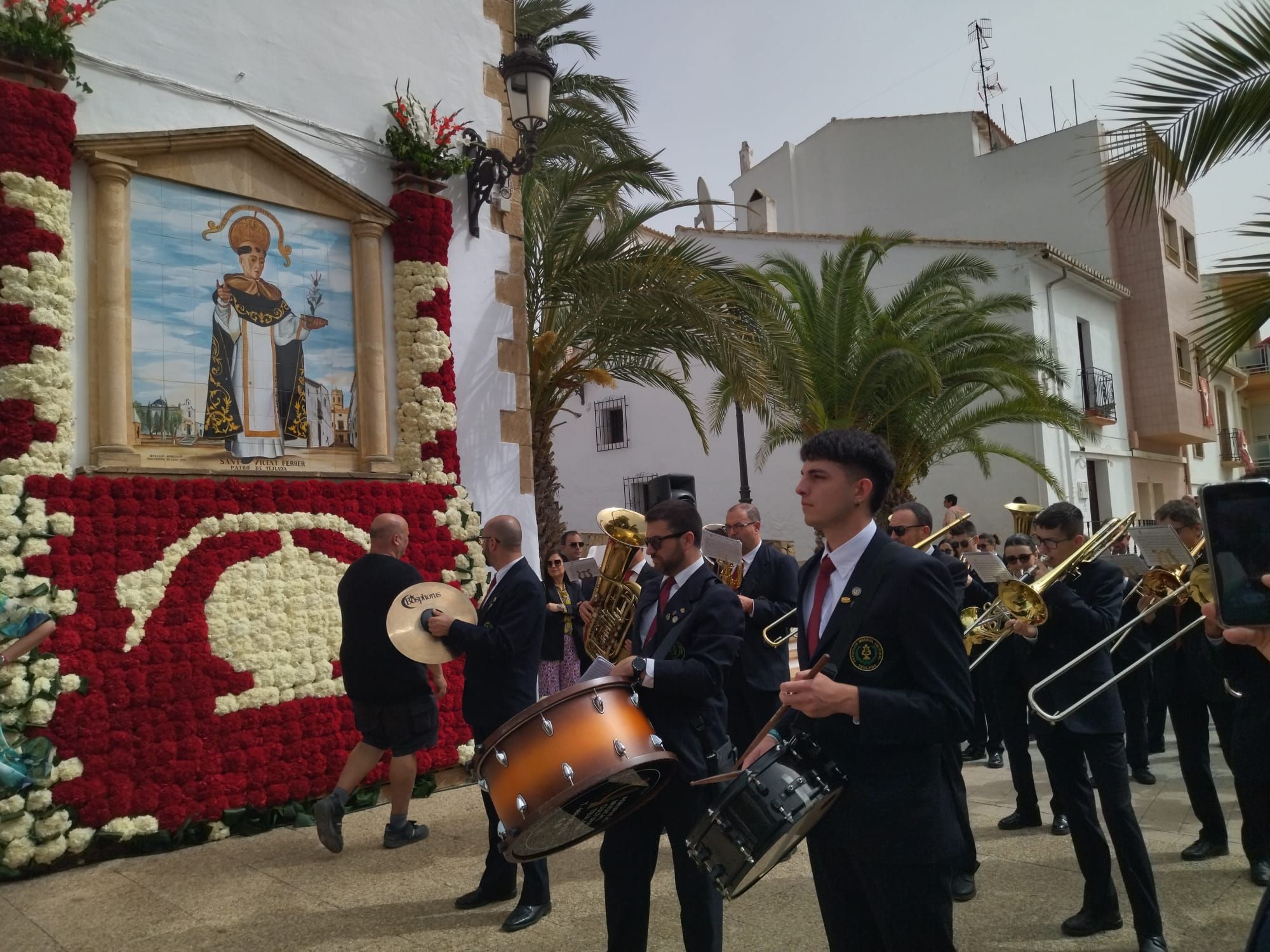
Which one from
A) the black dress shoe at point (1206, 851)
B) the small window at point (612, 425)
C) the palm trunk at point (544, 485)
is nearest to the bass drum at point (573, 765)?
the black dress shoe at point (1206, 851)

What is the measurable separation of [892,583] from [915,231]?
85.5ft

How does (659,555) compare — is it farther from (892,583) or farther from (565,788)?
(892,583)

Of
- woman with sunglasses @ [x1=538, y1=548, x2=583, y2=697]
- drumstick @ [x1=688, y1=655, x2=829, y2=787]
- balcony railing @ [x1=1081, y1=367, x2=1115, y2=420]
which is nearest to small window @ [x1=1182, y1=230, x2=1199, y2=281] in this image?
balcony railing @ [x1=1081, y1=367, x2=1115, y2=420]

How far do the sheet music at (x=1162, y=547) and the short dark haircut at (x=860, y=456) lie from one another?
9.77 ft

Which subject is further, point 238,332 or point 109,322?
point 238,332

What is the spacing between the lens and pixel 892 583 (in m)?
2.66

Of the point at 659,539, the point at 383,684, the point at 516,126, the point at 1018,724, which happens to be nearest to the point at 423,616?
the point at 383,684

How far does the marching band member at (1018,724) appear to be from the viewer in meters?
5.97

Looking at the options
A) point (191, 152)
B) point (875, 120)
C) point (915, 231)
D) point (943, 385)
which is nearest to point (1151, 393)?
point (915, 231)

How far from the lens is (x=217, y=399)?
683cm

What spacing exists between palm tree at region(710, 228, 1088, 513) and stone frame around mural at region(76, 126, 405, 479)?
658 cm

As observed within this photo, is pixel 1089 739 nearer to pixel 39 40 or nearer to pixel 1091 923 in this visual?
pixel 1091 923

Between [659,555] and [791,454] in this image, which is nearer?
[659,555]

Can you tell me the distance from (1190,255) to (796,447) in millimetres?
16272
